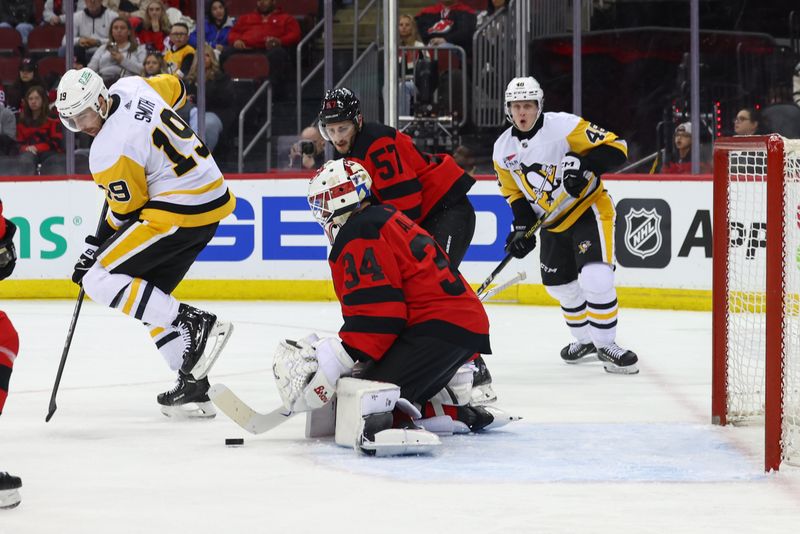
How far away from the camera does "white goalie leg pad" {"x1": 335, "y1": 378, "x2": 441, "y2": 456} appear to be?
11.9 ft

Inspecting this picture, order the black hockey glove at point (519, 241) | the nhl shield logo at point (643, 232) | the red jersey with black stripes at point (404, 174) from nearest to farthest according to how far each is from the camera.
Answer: the red jersey with black stripes at point (404, 174) < the black hockey glove at point (519, 241) < the nhl shield logo at point (643, 232)

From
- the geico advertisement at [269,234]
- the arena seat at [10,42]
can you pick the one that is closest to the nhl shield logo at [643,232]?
the geico advertisement at [269,234]

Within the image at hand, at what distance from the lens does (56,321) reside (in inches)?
288

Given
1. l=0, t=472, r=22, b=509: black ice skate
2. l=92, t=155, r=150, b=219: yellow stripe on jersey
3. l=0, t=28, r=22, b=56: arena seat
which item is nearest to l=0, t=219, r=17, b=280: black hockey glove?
l=0, t=472, r=22, b=509: black ice skate

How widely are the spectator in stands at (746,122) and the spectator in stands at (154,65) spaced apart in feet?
11.9

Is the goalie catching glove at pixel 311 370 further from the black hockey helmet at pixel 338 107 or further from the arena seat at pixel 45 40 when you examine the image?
the arena seat at pixel 45 40

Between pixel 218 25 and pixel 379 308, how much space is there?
5.89 metres

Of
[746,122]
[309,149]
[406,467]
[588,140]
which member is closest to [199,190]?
[406,467]

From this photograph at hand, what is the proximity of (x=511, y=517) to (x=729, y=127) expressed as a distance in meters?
5.63

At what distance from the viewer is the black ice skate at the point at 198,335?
4371 mm

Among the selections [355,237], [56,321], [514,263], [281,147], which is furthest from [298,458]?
[281,147]

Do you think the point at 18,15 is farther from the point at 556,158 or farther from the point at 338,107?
the point at 338,107

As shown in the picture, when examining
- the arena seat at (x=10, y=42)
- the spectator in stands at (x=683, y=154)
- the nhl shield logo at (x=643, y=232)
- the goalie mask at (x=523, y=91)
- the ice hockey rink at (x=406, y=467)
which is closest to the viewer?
the ice hockey rink at (x=406, y=467)

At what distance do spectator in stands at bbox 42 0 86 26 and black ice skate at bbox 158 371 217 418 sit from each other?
549 centimetres
